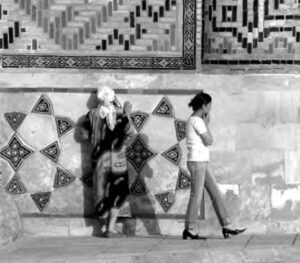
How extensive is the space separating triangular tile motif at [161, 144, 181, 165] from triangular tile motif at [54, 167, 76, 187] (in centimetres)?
103

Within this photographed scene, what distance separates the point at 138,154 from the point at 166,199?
560mm

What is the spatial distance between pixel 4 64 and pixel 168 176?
2.14 m

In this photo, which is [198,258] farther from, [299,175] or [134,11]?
[134,11]

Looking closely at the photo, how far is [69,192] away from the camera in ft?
35.6

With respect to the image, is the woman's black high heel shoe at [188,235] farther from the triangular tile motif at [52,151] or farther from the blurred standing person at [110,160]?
the triangular tile motif at [52,151]

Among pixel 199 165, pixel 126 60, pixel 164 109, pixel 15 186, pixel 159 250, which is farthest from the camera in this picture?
pixel 15 186

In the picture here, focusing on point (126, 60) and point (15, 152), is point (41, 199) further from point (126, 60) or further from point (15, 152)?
point (126, 60)

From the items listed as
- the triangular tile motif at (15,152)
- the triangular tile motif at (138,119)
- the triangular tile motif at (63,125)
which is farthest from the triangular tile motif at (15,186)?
the triangular tile motif at (138,119)

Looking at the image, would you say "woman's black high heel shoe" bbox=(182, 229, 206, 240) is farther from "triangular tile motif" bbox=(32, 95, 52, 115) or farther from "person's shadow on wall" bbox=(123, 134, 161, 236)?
"triangular tile motif" bbox=(32, 95, 52, 115)

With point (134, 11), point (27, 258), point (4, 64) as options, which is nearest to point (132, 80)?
point (134, 11)

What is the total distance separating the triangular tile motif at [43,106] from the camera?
10.8 metres

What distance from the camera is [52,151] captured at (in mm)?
10859

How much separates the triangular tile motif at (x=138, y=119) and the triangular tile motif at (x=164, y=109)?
0.11m

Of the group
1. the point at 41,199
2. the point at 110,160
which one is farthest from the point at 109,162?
the point at 41,199
